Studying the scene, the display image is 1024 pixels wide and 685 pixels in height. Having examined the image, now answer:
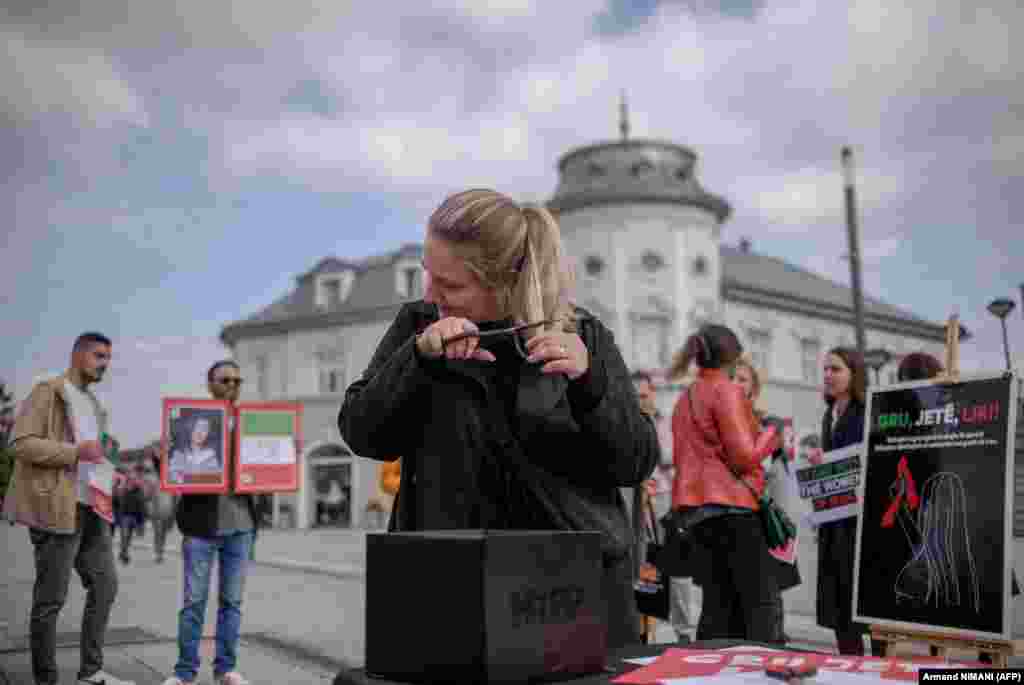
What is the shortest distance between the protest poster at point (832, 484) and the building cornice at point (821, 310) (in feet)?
110

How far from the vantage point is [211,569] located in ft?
18.3

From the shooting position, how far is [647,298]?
37.2 metres

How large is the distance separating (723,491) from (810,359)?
41.2 metres

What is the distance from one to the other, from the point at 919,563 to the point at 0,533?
616cm

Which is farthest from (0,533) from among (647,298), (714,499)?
(647,298)

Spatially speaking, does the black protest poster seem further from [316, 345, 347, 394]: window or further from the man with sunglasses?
[316, 345, 347, 394]: window

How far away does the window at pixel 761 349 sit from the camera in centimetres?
4144

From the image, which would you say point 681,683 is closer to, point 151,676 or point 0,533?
point 151,676

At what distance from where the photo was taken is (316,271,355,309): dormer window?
44375 mm

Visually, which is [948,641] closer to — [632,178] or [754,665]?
[754,665]

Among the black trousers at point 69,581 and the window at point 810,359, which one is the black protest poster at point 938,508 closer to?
the black trousers at point 69,581

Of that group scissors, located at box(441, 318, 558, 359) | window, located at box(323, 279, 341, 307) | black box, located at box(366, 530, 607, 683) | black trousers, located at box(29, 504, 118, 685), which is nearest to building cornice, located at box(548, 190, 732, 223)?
window, located at box(323, 279, 341, 307)

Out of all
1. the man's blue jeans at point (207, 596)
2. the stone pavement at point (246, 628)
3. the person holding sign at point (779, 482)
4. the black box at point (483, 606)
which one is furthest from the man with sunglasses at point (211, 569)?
the black box at point (483, 606)

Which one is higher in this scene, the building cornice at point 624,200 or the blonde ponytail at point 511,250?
the building cornice at point 624,200
